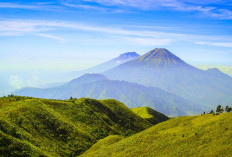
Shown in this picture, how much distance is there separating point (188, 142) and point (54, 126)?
39.5 metres

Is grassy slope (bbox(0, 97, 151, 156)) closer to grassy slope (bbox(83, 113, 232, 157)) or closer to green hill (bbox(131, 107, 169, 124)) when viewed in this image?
grassy slope (bbox(83, 113, 232, 157))

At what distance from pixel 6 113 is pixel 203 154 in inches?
1966

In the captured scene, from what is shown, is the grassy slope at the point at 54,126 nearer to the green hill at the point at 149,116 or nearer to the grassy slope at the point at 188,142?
the grassy slope at the point at 188,142

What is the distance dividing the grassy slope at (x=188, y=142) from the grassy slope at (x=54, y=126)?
14800 millimetres

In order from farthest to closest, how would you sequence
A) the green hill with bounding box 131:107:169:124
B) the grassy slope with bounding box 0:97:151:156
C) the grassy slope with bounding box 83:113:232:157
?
the green hill with bounding box 131:107:169:124
the grassy slope with bounding box 0:97:151:156
the grassy slope with bounding box 83:113:232:157

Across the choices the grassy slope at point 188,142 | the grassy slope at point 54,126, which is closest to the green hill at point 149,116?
the grassy slope at point 54,126

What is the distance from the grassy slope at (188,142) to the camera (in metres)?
33.2

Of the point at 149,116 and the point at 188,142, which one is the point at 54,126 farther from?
the point at 149,116

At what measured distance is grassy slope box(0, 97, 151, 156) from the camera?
41438 mm

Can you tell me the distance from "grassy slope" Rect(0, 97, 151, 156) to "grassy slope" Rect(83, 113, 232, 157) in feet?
48.6

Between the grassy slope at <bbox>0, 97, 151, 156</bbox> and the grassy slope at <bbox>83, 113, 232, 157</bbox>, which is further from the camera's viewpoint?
the grassy slope at <bbox>0, 97, 151, 156</bbox>

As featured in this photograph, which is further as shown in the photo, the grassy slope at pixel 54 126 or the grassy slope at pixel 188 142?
the grassy slope at pixel 54 126

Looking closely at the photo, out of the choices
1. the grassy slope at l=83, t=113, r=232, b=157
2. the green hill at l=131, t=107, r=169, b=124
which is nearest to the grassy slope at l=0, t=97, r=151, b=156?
the grassy slope at l=83, t=113, r=232, b=157

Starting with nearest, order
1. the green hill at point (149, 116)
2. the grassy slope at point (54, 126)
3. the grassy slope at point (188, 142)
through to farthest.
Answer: the grassy slope at point (188, 142) → the grassy slope at point (54, 126) → the green hill at point (149, 116)
